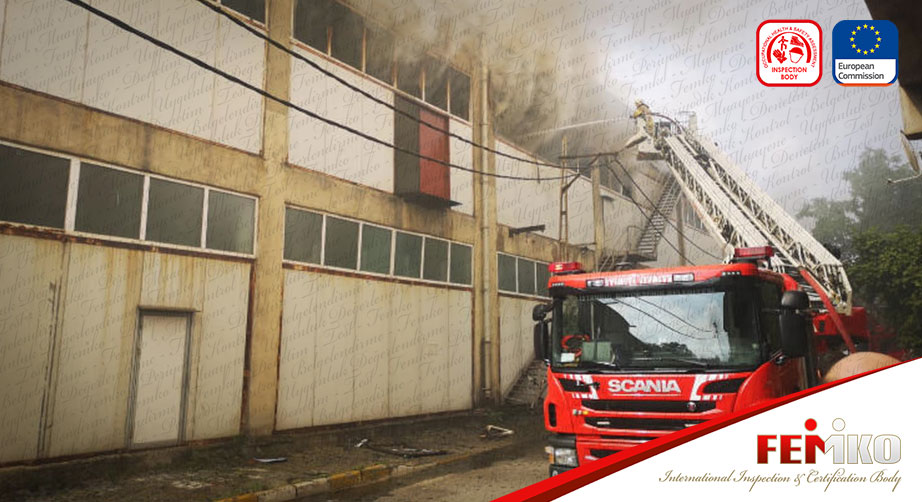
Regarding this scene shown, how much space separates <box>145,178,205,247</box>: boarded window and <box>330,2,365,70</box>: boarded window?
370 centimetres

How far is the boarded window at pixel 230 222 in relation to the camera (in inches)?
338

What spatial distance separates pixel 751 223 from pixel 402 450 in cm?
591

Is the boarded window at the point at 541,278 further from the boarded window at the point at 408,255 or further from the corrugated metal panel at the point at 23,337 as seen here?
the corrugated metal panel at the point at 23,337

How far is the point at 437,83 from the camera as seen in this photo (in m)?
12.5

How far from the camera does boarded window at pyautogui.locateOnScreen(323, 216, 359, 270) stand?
10.3 metres

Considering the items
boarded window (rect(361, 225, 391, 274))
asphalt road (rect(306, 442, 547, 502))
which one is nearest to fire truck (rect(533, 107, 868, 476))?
asphalt road (rect(306, 442, 547, 502))

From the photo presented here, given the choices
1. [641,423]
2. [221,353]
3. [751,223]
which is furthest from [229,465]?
Answer: [751,223]

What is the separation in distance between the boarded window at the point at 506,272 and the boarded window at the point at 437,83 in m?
3.76

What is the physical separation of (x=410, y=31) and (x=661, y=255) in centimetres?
1010

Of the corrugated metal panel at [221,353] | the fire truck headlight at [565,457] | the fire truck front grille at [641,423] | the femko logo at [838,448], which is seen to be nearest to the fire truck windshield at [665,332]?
the fire truck front grille at [641,423]

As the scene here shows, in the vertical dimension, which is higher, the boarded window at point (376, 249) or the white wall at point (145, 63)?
the white wall at point (145, 63)

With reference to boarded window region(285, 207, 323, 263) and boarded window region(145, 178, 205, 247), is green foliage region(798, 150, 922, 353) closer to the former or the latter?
boarded window region(285, 207, 323, 263)

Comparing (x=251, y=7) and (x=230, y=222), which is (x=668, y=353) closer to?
(x=230, y=222)

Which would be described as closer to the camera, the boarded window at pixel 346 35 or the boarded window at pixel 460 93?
the boarded window at pixel 346 35
